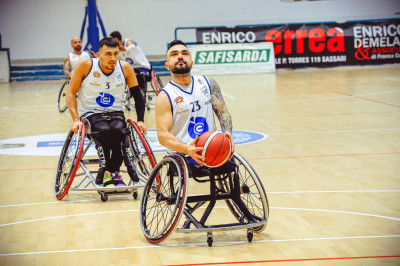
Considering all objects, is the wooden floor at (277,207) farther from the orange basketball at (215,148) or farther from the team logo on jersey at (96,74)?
the team logo on jersey at (96,74)

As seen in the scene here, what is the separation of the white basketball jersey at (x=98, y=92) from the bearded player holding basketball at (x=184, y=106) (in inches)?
58.3

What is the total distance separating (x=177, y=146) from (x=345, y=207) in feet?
5.52

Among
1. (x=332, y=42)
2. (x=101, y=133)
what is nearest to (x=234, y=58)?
(x=332, y=42)

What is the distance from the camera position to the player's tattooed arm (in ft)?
14.7

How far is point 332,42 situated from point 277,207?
1516 centimetres

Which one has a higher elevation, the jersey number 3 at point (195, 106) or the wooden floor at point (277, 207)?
the jersey number 3 at point (195, 106)

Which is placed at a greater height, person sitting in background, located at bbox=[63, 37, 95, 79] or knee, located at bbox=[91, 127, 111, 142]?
person sitting in background, located at bbox=[63, 37, 95, 79]

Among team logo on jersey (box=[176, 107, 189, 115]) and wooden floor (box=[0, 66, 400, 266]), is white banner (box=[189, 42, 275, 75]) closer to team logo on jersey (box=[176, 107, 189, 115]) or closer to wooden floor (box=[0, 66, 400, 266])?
wooden floor (box=[0, 66, 400, 266])

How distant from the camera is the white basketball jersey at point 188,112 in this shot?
4.45m

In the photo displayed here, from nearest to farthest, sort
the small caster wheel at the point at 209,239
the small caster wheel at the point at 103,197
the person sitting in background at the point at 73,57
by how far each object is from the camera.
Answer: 1. the small caster wheel at the point at 209,239
2. the small caster wheel at the point at 103,197
3. the person sitting in background at the point at 73,57

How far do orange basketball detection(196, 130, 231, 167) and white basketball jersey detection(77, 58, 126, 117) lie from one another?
200cm

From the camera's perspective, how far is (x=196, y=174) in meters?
4.30

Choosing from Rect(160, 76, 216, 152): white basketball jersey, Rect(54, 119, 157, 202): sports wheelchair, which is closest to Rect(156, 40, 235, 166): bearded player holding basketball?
Rect(160, 76, 216, 152): white basketball jersey

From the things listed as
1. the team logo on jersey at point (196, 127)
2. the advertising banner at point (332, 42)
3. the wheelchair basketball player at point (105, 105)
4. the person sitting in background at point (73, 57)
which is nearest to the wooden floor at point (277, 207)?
the wheelchair basketball player at point (105, 105)
